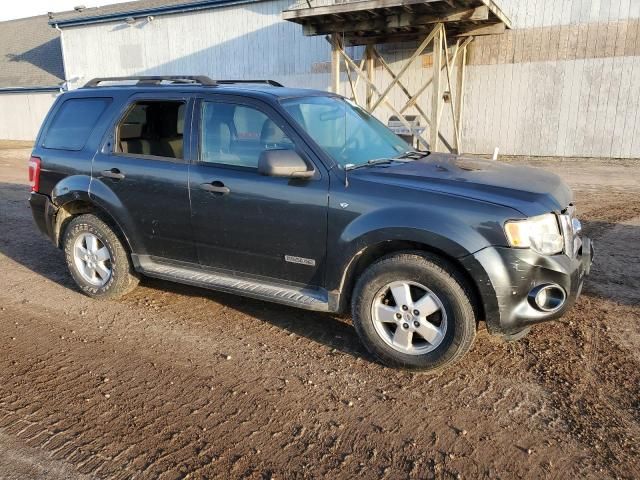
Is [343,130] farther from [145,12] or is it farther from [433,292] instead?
[145,12]

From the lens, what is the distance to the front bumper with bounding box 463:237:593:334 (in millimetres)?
3271

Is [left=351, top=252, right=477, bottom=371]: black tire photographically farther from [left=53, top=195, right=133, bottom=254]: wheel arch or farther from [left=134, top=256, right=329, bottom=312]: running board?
[left=53, top=195, right=133, bottom=254]: wheel arch

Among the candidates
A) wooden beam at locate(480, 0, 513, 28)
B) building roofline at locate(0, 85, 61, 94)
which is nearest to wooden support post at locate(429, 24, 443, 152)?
wooden beam at locate(480, 0, 513, 28)

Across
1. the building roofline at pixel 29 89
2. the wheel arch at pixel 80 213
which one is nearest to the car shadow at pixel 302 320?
the wheel arch at pixel 80 213

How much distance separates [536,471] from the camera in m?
2.62

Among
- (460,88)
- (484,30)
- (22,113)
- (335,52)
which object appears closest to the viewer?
(335,52)

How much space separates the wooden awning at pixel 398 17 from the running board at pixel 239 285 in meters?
8.18

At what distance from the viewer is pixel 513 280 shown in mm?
3285

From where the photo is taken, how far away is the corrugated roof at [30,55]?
91.0ft

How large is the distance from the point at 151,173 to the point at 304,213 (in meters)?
1.54

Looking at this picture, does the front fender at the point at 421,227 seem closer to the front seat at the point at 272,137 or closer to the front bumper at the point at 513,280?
the front bumper at the point at 513,280

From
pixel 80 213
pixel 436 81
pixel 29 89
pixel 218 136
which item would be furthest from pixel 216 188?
pixel 29 89

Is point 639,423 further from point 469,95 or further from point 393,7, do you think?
point 469,95

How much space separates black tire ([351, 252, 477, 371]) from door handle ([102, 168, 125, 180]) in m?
2.39
